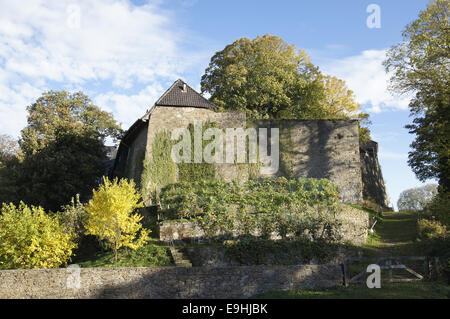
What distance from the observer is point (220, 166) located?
2347 centimetres

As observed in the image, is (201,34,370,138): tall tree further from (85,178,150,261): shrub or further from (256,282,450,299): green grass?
(256,282,450,299): green grass

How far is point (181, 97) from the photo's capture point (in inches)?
942

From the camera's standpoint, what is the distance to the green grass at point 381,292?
10297 mm

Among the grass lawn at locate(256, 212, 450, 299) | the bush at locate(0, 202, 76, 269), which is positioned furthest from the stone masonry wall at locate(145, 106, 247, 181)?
the bush at locate(0, 202, 76, 269)

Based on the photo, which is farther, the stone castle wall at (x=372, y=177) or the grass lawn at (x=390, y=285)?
the stone castle wall at (x=372, y=177)

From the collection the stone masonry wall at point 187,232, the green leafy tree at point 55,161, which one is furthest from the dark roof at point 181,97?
the stone masonry wall at point 187,232

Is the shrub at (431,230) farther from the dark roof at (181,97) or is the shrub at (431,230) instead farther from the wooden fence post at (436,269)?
the dark roof at (181,97)

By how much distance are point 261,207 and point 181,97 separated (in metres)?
9.01

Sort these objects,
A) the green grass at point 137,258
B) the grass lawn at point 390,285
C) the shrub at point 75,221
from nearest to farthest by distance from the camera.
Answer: the grass lawn at point 390,285
the green grass at point 137,258
the shrub at point 75,221

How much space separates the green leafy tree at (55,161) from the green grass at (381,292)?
18.0 metres

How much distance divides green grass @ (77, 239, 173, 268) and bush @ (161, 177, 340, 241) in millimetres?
2106

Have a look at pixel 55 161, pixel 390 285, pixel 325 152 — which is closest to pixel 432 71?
pixel 325 152

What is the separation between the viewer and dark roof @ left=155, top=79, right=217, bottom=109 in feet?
77.2
